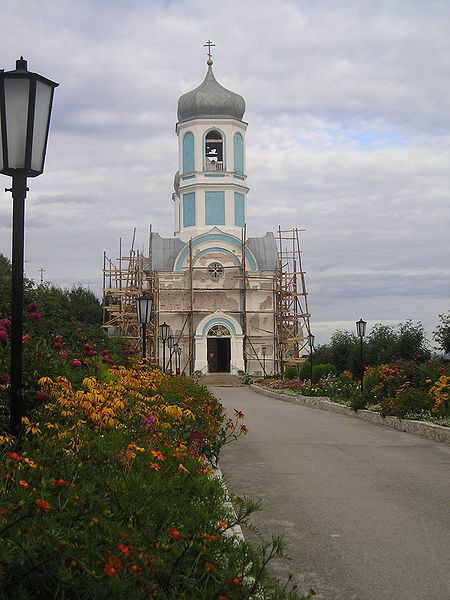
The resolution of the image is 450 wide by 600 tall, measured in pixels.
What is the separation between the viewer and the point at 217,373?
43062 mm

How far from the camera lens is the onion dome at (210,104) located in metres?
45.2

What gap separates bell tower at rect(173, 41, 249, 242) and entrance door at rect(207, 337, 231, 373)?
20.0ft

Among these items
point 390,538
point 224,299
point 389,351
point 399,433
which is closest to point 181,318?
point 224,299

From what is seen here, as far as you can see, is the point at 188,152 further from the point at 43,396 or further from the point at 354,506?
the point at 43,396

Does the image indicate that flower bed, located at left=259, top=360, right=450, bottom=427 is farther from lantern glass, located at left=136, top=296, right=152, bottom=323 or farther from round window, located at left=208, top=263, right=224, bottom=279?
round window, located at left=208, top=263, right=224, bottom=279

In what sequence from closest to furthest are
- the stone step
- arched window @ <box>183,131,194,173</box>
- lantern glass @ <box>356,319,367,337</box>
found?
lantern glass @ <box>356,319,367,337</box>
the stone step
arched window @ <box>183,131,194,173</box>

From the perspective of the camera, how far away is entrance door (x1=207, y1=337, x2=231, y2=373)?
43.8m

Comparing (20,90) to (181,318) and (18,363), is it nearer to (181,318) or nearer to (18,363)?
(18,363)

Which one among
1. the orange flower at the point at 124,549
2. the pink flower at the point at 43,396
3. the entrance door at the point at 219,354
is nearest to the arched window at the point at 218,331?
the entrance door at the point at 219,354

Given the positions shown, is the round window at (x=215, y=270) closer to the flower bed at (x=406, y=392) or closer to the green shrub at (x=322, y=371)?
the green shrub at (x=322, y=371)

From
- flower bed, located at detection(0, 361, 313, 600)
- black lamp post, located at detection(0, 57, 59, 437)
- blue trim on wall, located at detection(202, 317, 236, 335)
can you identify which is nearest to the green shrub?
blue trim on wall, located at detection(202, 317, 236, 335)

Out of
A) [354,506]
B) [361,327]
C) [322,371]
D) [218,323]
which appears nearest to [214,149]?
[218,323]

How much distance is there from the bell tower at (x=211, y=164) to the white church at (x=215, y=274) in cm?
6

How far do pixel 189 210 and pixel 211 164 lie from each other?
2898mm
